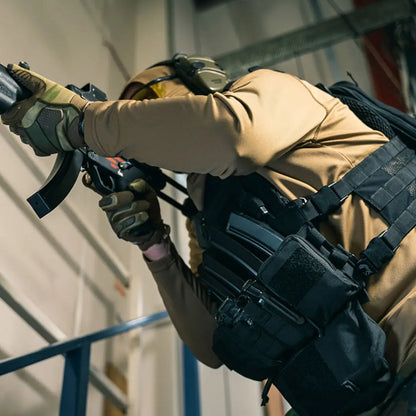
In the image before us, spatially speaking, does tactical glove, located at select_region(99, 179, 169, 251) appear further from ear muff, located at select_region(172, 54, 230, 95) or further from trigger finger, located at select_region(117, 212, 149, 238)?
ear muff, located at select_region(172, 54, 230, 95)

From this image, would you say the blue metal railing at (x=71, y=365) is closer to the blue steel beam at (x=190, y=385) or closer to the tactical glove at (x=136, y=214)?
the tactical glove at (x=136, y=214)

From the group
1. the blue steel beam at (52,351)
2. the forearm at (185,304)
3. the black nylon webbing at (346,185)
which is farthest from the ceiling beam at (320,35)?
the black nylon webbing at (346,185)

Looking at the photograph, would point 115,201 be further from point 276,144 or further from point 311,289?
point 311,289

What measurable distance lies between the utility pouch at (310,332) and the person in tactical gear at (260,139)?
0.06m

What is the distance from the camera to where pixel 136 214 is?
1330mm

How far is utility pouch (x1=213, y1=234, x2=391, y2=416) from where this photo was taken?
3.20 feet

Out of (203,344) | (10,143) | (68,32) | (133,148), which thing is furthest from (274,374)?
(68,32)

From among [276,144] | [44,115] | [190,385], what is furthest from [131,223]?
[190,385]

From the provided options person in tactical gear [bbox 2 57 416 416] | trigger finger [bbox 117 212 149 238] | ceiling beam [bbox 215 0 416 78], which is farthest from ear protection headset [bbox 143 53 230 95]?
ceiling beam [bbox 215 0 416 78]

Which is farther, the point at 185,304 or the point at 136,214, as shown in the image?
the point at 185,304

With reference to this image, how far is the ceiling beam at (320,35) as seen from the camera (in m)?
3.26

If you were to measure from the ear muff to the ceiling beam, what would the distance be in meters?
2.03

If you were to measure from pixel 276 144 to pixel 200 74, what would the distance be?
38cm

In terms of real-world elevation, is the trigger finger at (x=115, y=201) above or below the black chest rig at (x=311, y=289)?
above
